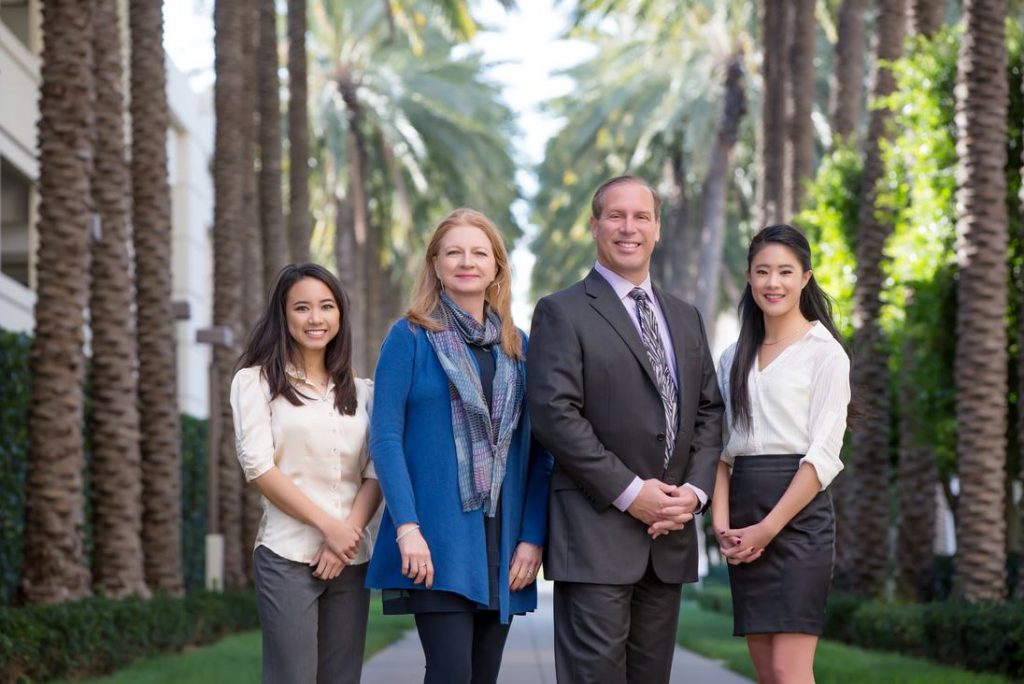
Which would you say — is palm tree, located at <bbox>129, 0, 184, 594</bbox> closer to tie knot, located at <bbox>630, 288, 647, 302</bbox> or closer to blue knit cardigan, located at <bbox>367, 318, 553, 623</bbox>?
blue knit cardigan, located at <bbox>367, 318, 553, 623</bbox>

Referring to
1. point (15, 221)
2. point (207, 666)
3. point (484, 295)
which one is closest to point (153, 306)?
point (207, 666)

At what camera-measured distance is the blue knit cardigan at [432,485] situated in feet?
19.3

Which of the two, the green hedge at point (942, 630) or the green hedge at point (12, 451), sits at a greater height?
the green hedge at point (12, 451)

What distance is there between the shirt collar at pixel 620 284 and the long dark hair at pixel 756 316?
14.1 inches

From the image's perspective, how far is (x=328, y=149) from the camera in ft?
128

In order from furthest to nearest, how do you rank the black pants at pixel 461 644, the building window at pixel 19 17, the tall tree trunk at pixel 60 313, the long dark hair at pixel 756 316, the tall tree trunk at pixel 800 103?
the tall tree trunk at pixel 800 103 → the building window at pixel 19 17 → the tall tree trunk at pixel 60 313 → the long dark hair at pixel 756 316 → the black pants at pixel 461 644

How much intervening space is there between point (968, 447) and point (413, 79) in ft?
91.1

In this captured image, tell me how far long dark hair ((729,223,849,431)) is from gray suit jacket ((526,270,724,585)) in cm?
12

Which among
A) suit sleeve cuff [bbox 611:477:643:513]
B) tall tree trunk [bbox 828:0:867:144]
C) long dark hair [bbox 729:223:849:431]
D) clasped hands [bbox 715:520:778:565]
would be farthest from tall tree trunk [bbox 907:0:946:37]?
suit sleeve cuff [bbox 611:477:643:513]

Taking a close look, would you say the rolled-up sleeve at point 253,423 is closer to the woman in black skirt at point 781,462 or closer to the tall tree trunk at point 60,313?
the woman in black skirt at point 781,462

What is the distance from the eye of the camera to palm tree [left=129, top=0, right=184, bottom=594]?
17047 mm

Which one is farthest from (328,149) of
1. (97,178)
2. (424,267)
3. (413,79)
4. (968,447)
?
(424,267)

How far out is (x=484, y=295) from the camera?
6.30m

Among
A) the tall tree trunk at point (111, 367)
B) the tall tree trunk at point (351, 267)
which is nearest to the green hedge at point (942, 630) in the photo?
the tall tree trunk at point (111, 367)
